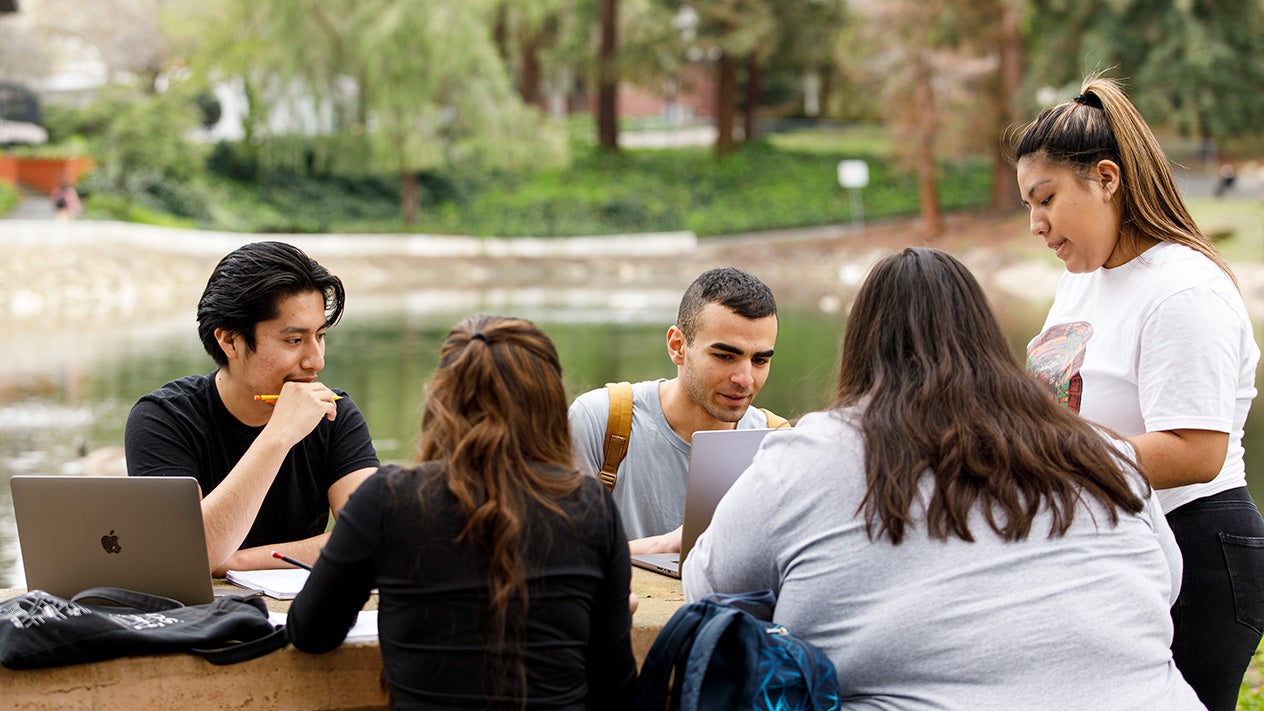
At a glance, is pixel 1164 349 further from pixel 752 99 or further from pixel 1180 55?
pixel 752 99

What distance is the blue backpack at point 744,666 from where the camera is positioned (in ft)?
5.97

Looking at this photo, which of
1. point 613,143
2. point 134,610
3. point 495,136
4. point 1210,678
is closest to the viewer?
point 134,610

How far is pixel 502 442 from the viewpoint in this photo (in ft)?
6.10

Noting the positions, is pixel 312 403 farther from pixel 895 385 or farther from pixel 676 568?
pixel 895 385

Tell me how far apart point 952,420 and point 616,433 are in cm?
150

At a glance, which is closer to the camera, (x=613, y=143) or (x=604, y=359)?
(x=604, y=359)

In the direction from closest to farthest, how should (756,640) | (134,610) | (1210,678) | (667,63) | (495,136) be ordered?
(756,640) → (134,610) → (1210,678) → (495,136) → (667,63)

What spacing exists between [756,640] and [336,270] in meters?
24.4

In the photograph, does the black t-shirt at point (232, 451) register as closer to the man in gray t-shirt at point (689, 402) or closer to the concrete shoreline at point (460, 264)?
the man in gray t-shirt at point (689, 402)

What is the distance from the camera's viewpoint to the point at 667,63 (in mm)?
33656

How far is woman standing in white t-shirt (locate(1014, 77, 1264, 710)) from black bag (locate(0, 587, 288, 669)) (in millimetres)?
1573

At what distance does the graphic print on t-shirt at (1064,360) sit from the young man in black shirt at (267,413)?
4.81 feet

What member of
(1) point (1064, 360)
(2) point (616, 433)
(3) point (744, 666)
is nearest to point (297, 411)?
(2) point (616, 433)

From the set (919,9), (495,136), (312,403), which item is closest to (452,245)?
(495,136)
